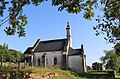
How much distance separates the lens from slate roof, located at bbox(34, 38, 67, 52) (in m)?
64.5

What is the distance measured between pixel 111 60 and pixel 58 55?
141ft

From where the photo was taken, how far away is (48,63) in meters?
64.8

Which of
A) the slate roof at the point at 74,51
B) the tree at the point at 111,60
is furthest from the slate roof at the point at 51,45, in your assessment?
the tree at the point at 111,60

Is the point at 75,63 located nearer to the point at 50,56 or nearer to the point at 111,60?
the point at 50,56

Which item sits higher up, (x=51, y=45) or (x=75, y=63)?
(x=51, y=45)

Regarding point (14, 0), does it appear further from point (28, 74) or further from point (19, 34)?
point (28, 74)

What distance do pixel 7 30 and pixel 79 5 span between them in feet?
14.0

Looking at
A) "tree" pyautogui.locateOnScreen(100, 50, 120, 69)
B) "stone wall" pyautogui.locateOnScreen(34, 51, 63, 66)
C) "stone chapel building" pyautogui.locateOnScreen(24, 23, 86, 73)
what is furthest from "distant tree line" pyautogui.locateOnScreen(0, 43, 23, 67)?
"tree" pyautogui.locateOnScreen(100, 50, 120, 69)

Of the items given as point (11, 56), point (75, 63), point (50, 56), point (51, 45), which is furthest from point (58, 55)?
point (11, 56)

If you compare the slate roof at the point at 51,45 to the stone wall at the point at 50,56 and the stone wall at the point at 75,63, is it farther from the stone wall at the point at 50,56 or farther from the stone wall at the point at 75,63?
the stone wall at the point at 75,63

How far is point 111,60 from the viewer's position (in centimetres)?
10050

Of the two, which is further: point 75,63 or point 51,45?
point 51,45

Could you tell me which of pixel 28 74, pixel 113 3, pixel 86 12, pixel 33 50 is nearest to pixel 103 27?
pixel 113 3

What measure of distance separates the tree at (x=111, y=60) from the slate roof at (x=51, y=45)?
32967 mm
